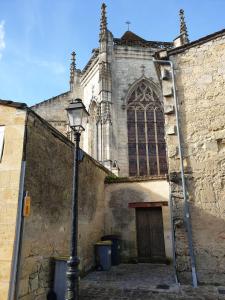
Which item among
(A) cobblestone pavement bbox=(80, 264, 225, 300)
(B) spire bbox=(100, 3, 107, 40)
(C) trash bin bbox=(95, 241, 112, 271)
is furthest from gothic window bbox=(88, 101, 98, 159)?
(A) cobblestone pavement bbox=(80, 264, 225, 300)

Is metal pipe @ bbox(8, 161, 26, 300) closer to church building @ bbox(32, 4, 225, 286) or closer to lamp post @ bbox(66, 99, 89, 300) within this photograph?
lamp post @ bbox(66, 99, 89, 300)

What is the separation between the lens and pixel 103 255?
25.1 ft

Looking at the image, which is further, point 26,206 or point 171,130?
point 171,130

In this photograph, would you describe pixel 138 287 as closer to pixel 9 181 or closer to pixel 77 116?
pixel 9 181

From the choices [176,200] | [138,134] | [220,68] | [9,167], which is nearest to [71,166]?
[9,167]

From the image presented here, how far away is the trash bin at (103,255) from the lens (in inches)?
296

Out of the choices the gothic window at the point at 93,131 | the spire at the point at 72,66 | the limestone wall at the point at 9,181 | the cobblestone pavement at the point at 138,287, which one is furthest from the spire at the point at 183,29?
the limestone wall at the point at 9,181

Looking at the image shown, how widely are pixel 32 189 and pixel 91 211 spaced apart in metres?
3.52

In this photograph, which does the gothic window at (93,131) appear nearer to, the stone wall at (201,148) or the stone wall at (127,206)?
the stone wall at (127,206)

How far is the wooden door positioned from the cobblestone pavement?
1351mm

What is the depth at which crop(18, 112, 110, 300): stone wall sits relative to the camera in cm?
444

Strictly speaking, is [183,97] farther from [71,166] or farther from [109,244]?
[109,244]

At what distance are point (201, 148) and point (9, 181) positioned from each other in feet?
14.5

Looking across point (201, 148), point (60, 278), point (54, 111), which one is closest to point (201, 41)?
point (201, 148)
